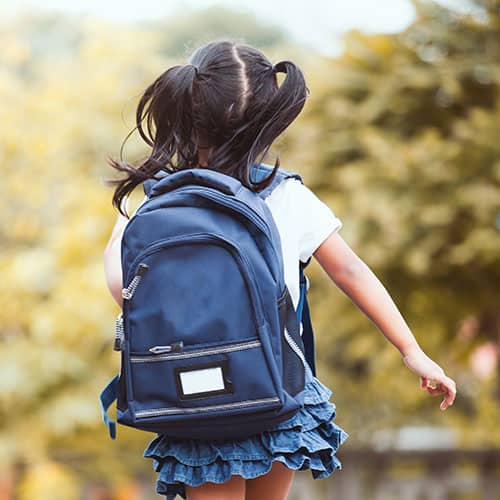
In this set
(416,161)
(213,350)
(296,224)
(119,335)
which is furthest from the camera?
(416,161)

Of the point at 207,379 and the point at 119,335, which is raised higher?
the point at 119,335

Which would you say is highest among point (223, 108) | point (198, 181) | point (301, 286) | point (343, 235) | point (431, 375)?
point (343, 235)

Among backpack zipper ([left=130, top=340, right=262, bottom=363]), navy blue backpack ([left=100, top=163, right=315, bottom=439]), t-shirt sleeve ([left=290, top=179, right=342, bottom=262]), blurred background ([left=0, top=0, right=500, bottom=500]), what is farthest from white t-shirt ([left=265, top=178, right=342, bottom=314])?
blurred background ([left=0, top=0, right=500, bottom=500])

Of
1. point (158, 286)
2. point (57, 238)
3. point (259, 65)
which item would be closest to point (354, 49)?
point (57, 238)

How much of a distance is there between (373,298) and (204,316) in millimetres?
376

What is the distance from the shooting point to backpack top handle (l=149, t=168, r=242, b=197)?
1.63 meters

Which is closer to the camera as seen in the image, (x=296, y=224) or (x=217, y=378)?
(x=217, y=378)

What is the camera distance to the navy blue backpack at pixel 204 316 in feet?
5.19

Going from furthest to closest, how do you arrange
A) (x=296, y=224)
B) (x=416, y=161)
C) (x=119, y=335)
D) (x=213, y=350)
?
(x=416, y=161)
(x=296, y=224)
(x=119, y=335)
(x=213, y=350)

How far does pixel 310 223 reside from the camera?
70.7 inches

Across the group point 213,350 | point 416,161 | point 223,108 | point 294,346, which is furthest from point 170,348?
point 416,161

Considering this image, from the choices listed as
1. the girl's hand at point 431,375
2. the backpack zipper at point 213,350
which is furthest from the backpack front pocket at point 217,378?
the girl's hand at point 431,375

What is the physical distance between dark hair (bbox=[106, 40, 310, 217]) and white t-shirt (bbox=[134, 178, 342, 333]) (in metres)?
0.09

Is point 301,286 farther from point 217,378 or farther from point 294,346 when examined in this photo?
point 217,378
